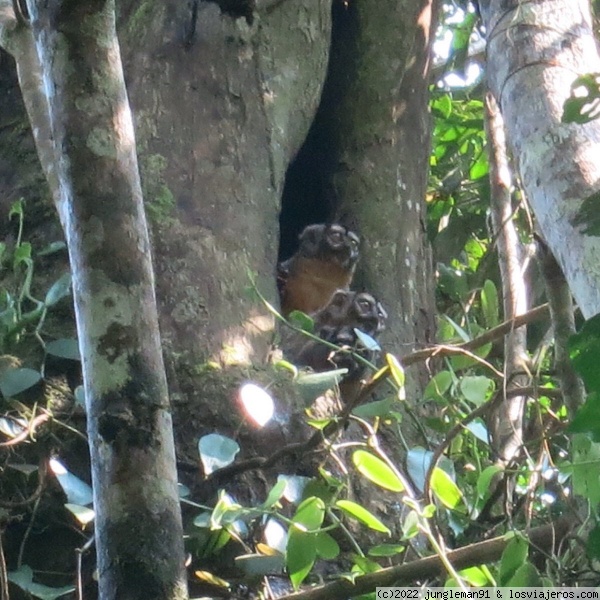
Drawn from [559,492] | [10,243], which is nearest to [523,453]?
[559,492]

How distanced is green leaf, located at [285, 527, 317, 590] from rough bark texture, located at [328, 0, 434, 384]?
4.40 feet

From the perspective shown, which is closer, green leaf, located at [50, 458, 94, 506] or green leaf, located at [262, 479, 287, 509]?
green leaf, located at [262, 479, 287, 509]

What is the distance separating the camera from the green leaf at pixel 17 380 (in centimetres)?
227

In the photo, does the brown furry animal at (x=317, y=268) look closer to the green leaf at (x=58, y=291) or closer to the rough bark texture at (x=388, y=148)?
the rough bark texture at (x=388, y=148)

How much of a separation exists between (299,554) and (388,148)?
75.8 inches

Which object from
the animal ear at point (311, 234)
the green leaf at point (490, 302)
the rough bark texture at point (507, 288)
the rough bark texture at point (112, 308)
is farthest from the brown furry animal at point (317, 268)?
the rough bark texture at point (112, 308)

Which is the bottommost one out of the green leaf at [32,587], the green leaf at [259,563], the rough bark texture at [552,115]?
the green leaf at [32,587]

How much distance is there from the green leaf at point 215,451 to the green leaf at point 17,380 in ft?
1.27

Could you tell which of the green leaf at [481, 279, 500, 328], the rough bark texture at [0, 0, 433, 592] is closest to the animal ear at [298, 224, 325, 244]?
the rough bark texture at [0, 0, 433, 592]

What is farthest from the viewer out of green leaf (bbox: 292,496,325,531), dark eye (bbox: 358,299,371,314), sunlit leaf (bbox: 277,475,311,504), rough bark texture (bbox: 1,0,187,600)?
dark eye (bbox: 358,299,371,314)

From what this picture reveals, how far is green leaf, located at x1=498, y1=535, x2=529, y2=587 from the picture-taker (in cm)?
164

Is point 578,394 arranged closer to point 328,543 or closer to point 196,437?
point 328,543

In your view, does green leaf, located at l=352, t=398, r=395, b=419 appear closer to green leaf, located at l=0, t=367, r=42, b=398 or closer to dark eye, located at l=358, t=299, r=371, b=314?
green leaf, located at l=0, t=367, r=42, b=398

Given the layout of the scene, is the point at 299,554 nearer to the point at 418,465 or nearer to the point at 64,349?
the point at 418,465
